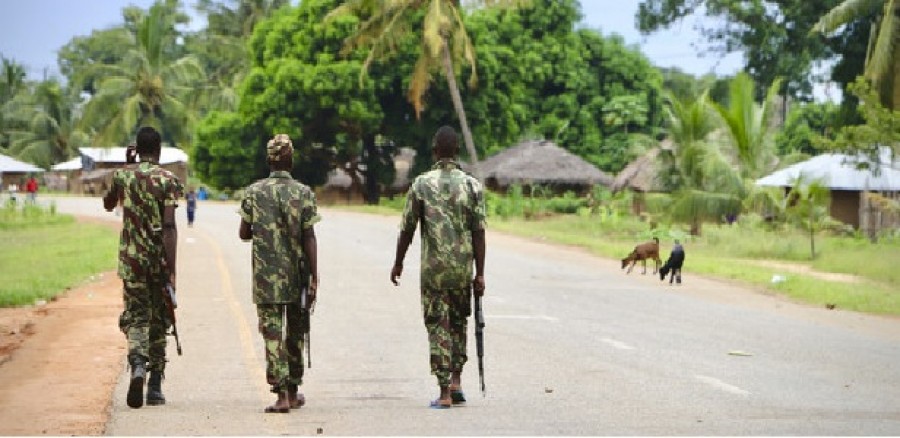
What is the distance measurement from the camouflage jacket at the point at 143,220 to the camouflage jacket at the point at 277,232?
0.57m

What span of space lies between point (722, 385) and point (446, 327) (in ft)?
7.97

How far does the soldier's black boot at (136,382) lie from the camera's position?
9.44m

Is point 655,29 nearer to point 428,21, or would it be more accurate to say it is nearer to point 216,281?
point 428,21

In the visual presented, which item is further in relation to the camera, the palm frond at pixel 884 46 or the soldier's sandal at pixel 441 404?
the palm frond at pixel 884 46

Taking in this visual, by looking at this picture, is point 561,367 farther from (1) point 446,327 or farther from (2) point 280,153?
(2) point 280,153

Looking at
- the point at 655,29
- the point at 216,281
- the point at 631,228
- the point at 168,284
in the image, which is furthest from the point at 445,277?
the point at 655,29

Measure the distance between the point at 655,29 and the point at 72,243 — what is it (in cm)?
2472

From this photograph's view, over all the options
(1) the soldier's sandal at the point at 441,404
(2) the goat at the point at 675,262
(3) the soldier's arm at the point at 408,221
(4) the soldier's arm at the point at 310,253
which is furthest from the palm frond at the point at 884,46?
(4) the soldier's arm at the point at 310,253

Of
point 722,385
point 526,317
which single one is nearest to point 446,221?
point 722,385

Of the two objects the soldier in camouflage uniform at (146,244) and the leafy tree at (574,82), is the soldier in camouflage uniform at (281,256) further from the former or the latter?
the leafy tree at (574,82)

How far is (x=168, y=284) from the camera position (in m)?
9.72

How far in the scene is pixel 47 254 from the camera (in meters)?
31.7

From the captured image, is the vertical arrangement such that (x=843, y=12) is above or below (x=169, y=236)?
above

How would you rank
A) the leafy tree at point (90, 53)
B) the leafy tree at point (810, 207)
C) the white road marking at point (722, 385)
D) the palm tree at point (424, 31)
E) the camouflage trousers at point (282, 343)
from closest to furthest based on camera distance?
the camouflage trousers at point (282, 343)
the white road marking at point (722, 385)
the leafy tree at point (810, 207)
the palm tree at point (424, 31)
the leafy tree at point (90, 53)
